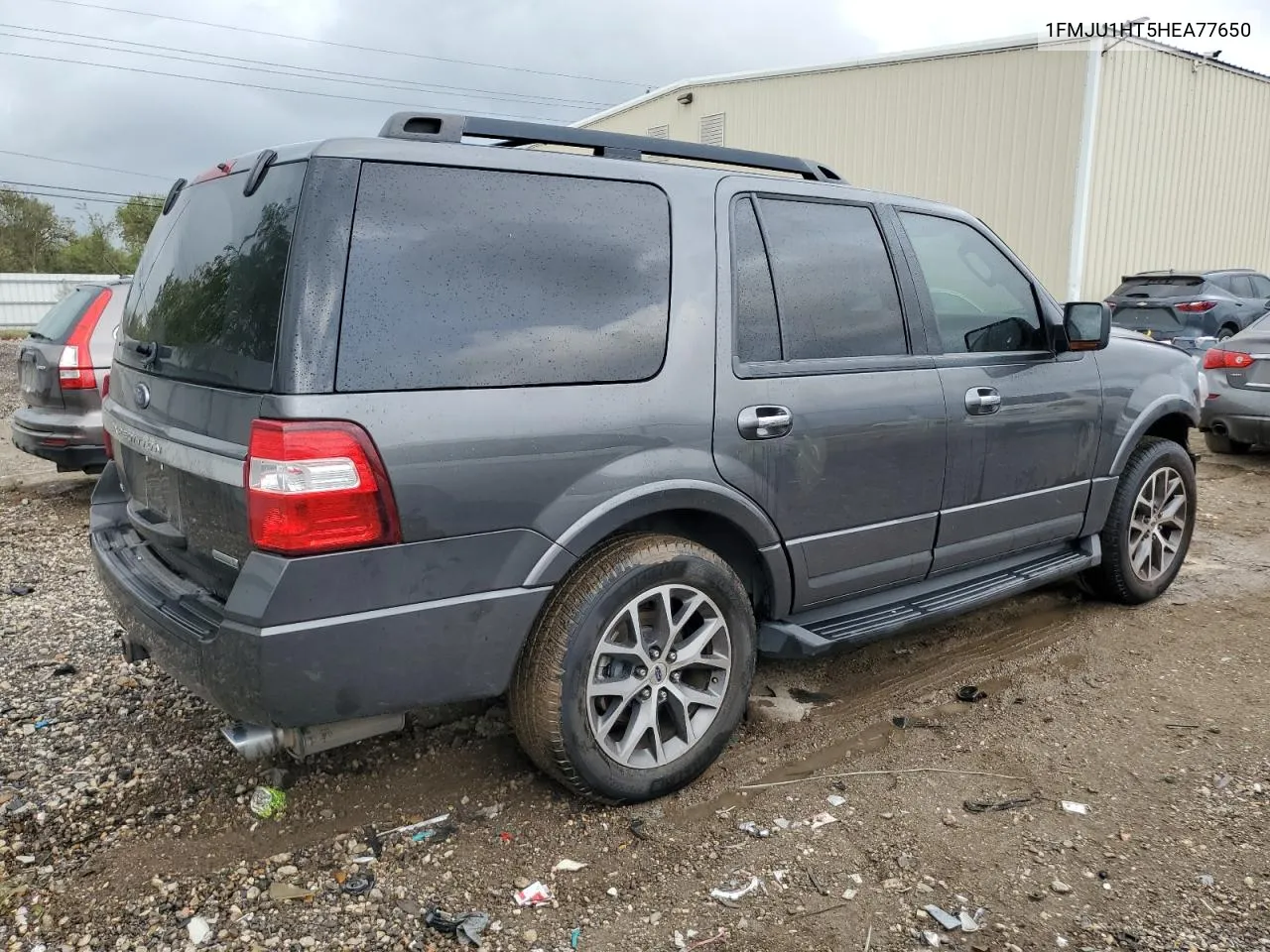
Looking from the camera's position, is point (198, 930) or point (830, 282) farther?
point (830, 282)

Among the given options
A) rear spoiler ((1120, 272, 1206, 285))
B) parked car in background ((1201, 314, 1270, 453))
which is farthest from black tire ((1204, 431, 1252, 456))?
rear spoiler ((1120, 272, 1206, 285))

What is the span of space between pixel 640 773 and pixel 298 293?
170 centimetres

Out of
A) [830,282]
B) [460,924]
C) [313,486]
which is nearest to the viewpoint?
[313,486]

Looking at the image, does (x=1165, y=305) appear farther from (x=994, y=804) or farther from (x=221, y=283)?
(x=221, y=283)

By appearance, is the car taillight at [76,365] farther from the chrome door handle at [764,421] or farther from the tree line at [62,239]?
the tree line at [62,239]

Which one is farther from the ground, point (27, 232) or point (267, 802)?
point (27, 232)

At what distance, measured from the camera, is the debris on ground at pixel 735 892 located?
8.57ft

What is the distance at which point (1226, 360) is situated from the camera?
844cm

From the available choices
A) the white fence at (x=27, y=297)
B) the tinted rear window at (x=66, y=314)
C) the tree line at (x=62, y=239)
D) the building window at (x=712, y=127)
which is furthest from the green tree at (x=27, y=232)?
the tinted rear window at (x=66, y=314)

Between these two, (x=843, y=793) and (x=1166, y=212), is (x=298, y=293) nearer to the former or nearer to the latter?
(x=843, y=793)

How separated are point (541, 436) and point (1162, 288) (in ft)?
48.8

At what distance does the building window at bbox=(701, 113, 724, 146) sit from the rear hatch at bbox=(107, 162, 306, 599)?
21.0 m

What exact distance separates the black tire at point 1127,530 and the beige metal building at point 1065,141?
13.3 metres

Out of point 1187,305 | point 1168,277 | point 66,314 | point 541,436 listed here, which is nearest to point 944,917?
point 541,436
